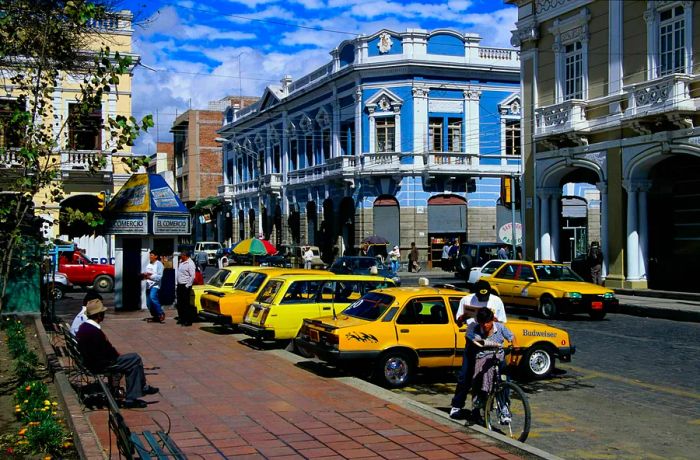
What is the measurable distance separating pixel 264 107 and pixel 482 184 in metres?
20.7

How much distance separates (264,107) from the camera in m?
58.9

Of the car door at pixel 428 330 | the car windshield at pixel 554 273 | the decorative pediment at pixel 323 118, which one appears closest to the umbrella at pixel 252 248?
the decorative pediment at pixel 323 118

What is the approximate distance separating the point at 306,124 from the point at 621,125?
2864cm

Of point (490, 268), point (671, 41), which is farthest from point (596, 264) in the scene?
point (671, 41)

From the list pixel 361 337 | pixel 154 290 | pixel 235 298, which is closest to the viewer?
pixel 361 337

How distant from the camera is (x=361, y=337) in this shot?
11414 millimetres

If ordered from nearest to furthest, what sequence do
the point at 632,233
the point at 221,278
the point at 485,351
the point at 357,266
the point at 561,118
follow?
the point at 485,351
the point at 221,278
the point at 632,233
the point at 561,118
the point at 357,266

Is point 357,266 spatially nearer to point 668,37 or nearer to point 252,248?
point 252,248

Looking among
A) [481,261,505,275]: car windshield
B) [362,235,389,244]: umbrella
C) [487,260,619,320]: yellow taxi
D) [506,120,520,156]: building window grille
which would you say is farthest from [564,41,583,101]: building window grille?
[506,120,520,156]: building window grille

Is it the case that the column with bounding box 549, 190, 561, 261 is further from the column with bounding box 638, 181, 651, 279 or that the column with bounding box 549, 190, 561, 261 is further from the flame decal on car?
the flame decal on car

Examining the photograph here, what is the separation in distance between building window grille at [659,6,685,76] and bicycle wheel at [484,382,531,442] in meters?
18.5

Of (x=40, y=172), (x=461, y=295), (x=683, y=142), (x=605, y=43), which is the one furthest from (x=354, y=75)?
(x=40, y=172)

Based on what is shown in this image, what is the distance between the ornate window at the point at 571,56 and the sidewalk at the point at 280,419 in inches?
765

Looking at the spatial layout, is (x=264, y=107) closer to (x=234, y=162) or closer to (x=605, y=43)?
(x=234, y=162)
